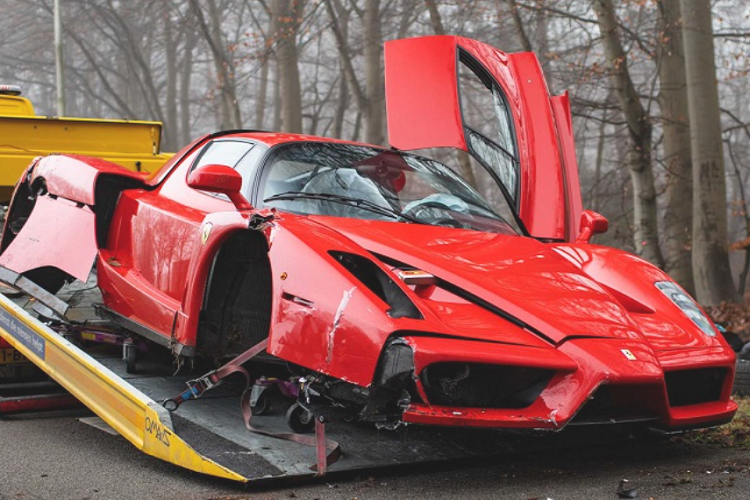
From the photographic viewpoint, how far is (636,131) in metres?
13.3

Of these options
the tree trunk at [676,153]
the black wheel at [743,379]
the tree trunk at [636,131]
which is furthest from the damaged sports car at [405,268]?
the tree trunk at [676,153]

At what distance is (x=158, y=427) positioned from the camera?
12.7 feet

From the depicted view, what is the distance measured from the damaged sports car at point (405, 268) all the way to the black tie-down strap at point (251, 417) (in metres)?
0.17

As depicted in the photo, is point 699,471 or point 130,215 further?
point 130,215

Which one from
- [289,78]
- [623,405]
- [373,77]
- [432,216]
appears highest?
[289,78]

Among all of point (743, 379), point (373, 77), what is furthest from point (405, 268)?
point (373, 77)

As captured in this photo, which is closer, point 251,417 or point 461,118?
point 251,417

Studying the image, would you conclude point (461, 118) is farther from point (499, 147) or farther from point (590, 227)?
point (590, 227)

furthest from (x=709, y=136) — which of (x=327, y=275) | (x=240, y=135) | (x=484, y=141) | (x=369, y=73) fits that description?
(x=369, y=73)

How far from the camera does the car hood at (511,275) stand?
12.3ft

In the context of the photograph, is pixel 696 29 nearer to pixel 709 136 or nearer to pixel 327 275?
pixel 709 136

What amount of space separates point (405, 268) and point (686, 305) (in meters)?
1.51

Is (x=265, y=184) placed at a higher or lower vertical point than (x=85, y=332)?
higher

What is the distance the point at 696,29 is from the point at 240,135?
913 centimetres
